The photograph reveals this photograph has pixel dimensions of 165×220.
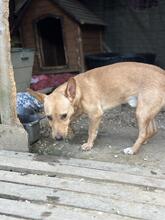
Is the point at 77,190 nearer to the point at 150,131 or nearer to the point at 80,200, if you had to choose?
the point at 80,200

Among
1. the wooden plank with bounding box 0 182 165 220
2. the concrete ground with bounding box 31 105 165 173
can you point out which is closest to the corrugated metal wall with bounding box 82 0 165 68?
the concrete ground with bounding box 31 105 165 173

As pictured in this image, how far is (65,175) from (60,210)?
0.59 meters

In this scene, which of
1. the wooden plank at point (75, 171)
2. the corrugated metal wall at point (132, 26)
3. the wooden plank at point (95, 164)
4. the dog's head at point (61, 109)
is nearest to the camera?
the wooden plank at point (75, 171)

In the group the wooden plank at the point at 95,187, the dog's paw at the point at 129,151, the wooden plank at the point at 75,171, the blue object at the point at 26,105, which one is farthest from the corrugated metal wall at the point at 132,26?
the wooden plank at the point at 95,187

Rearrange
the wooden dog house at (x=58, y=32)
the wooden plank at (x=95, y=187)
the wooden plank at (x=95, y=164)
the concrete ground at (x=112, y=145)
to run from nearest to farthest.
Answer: the wooden plank at (x=95, y=187), the wooden plank at (x=95, y=164), the concrete ground at (x=112, y=145), the wooden dog house at (x=58, y=32)

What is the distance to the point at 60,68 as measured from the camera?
748cm

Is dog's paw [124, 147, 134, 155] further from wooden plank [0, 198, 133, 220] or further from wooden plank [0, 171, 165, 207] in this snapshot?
wooden plank [0, 198, 133, 220]

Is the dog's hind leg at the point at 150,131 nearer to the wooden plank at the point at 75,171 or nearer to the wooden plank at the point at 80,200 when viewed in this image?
the wooden plank at the point at 75,171

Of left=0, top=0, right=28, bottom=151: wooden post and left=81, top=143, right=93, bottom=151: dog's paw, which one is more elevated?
left=0, top=0, right=28, bottom=151: wooden post

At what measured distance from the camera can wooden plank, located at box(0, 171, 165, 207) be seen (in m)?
2.86

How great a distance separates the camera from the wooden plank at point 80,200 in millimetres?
2660

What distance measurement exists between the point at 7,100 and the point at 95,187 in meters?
1.36

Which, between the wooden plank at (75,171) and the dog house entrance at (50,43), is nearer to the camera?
the wooden plank at (75,171)

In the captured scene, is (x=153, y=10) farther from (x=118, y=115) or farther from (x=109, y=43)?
(x=118, y=115)
